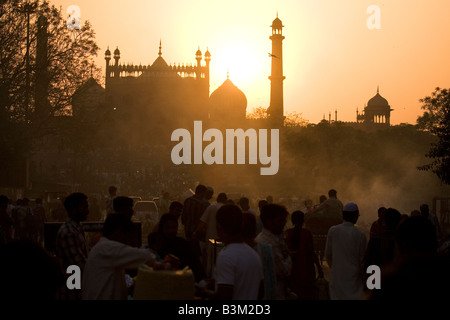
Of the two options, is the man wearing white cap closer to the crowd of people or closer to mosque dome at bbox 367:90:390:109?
the crowd of people

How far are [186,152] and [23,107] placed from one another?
5276cm

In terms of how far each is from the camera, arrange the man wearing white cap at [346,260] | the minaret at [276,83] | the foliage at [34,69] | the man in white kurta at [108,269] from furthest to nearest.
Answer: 1. the minaret at [276,83]
2. the foliage at [34,69]
3. the man wearing white cap at [346,260]
4. the man in white kurta at [108,269]

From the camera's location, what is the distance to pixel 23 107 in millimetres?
24797

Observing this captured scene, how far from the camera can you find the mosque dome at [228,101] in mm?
83875

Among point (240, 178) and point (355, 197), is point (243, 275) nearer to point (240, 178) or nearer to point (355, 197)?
point (355, 197)

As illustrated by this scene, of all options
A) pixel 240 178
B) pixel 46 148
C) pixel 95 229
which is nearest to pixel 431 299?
pixel 95 229

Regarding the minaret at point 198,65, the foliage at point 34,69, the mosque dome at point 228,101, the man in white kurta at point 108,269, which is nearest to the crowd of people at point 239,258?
the man in white kurta at point 108,269

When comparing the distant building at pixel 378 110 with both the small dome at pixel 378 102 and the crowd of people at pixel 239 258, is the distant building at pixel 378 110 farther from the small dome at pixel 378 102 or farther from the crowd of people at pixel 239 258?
the crowd of people at pixel 239 258

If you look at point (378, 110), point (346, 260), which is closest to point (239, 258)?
point (346, 260)

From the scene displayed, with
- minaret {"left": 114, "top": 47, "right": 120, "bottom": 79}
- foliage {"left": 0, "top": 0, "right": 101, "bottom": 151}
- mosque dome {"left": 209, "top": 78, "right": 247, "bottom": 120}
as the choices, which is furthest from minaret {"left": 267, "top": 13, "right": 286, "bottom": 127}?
foliage {"left": 0, "top": 0, "right": 101, "bottom": 151}

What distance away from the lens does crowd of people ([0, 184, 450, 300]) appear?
3.27 m

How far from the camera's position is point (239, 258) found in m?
5.32

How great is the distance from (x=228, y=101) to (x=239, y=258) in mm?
81056
